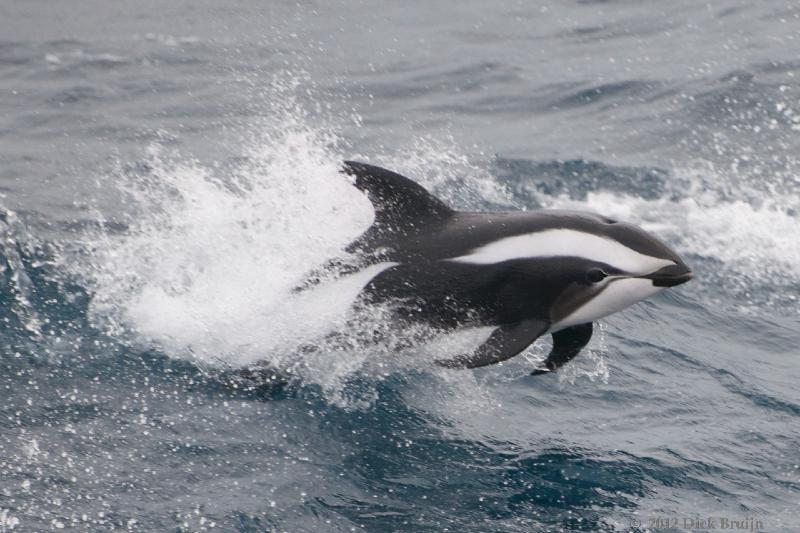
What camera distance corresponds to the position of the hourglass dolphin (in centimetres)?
788

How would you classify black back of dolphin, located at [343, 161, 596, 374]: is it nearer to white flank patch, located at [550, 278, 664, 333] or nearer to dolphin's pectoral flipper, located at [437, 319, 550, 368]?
dolphin's pectoral flipper, located at [437, 319, 550, 368]

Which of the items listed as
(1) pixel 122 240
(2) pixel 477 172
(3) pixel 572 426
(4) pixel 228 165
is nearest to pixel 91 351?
(1) pixel 122 240

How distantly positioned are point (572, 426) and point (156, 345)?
120 inches

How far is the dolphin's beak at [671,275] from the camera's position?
26.1ft

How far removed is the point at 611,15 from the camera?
1881 centimetres

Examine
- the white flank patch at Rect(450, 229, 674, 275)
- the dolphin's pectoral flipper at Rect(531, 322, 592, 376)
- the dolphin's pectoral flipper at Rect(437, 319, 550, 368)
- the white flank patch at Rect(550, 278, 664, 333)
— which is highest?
the white flank patch at Rect(450, 229, 674, 275)

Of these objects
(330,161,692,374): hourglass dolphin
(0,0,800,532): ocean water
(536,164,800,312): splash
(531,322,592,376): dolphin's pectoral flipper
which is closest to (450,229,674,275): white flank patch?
(330,161,692,374): hourglass dolphin

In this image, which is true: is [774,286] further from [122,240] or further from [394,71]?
[394,71]

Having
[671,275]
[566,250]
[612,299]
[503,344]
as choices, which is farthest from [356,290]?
[671,275]

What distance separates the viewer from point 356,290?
801 centimetres

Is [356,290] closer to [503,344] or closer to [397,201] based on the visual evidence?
[397,201]

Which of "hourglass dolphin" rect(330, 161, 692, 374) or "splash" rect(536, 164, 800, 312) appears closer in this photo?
"hourglass dolphin" rect(330, 161, 692, 374)

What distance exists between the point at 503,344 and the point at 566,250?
2.56ft

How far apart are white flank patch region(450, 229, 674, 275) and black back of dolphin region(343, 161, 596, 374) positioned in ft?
0.16
